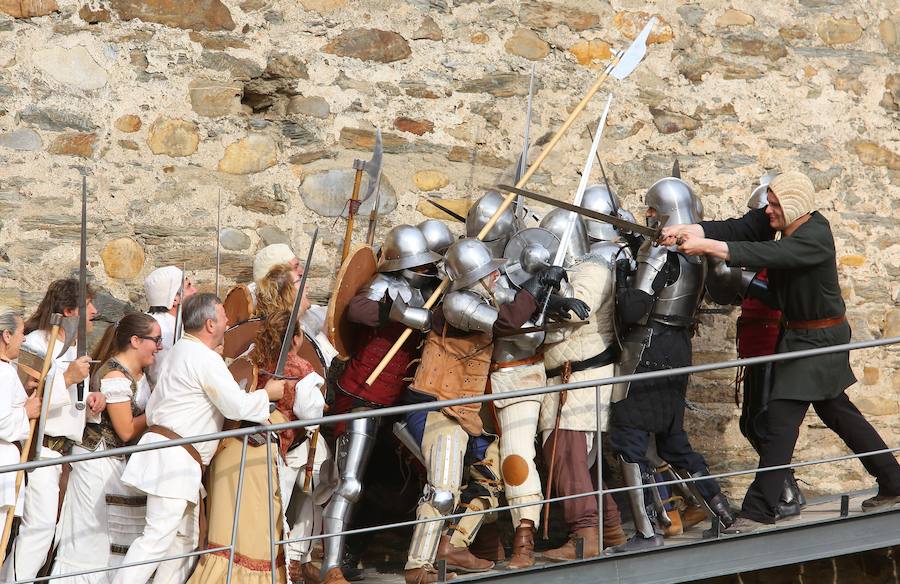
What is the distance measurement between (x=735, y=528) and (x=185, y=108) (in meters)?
3.17

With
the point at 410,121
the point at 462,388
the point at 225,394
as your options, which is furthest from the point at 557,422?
the point at 410,121

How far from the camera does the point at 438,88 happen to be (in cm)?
632

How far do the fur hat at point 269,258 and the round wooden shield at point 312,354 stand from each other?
0.39 metres

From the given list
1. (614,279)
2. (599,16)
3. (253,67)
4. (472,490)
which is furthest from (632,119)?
(472,490)

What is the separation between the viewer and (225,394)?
4605 mm

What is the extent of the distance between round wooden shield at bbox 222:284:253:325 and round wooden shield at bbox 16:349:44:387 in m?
0.90

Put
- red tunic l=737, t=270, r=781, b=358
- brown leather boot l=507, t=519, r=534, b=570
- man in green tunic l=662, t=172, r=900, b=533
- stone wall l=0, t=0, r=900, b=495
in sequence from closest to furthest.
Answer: man in green tunic l=662, t=172, r=900, b=533 → brown leather boot l=507, t=519, r=534, b=570 → red tunic l=737, t=270, r=781, b=358 → stone wall l=0, t=0, r=900, b=495

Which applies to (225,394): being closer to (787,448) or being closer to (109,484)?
(109,484)

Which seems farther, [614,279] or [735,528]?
[614,279]

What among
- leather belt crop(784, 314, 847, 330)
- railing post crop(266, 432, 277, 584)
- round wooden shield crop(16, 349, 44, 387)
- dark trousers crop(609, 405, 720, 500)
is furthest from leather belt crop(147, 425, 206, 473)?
leather belt crop(784, 314, 847, 330)

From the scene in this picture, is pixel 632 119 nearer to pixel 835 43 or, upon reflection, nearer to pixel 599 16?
pixel 599 16

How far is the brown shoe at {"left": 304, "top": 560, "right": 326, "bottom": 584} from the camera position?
16.8 feet

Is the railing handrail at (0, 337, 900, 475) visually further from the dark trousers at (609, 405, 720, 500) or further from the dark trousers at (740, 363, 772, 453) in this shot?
the dark trousers at (609, 405, 720, 500)

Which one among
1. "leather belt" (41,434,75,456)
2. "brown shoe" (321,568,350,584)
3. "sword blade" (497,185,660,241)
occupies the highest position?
"sword blade" (497,185,660,241)
